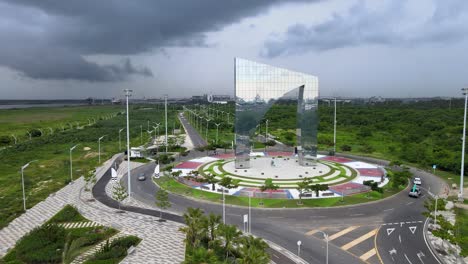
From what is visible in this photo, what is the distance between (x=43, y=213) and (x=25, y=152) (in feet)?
242

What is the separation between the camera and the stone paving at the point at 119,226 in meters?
40.9

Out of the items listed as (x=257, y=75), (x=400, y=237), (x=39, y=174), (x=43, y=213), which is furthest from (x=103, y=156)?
(x=400, y=237)

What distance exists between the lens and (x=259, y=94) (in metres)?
78.4

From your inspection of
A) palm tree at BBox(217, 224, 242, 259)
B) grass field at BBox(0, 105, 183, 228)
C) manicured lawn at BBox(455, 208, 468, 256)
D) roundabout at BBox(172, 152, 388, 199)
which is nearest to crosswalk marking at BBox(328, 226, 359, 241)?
roundabout at BBox(172, 152, 388, 199)

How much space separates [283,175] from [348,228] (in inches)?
1138

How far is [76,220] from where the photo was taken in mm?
52250

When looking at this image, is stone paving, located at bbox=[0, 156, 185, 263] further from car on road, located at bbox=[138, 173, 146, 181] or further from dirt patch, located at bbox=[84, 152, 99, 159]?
dirt patch, located at bbox=[84, 152, 99, 159]

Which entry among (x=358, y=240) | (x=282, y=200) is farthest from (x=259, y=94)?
(x=358, y=240)

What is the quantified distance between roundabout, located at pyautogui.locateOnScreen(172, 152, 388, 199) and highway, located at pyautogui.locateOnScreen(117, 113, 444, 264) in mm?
6520

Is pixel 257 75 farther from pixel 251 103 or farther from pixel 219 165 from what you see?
pixel 219 165

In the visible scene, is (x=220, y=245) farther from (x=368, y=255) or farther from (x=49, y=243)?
(x=49, y=243)

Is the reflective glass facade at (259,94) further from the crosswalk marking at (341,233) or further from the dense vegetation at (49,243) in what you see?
the dense vegetation at (49,243)

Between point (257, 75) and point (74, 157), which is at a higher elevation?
point (257, 75)

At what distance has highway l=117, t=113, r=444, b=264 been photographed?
134ft
